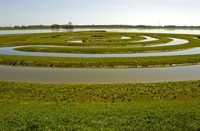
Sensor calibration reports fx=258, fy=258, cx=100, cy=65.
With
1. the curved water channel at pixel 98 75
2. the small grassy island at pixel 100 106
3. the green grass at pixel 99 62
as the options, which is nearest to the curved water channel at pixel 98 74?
the curved water channel at pixel 98 75

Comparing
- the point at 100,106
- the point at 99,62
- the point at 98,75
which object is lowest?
the point at 100,106

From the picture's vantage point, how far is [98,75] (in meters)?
32.5

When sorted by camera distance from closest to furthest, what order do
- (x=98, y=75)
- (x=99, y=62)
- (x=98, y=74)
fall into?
1. (x=98, y=75)
2. (x=98, y=74)
3. (x=99, y=62)

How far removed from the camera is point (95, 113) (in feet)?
57.1

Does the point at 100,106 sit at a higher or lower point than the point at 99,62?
lower

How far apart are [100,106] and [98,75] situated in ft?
42.6

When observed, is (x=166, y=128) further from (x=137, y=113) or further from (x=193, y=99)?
(x=193, y=99)

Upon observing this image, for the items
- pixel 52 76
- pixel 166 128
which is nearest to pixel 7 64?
pixel 52 76

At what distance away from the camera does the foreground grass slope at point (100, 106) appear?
1526 centimetres

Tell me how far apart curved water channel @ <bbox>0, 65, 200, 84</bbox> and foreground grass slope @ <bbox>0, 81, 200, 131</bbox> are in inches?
145

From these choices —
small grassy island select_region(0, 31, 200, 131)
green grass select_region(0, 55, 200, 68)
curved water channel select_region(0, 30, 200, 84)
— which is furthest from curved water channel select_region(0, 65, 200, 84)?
small grassy island select_region(0, 31, 200, 131)

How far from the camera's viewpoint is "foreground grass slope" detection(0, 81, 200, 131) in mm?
15258

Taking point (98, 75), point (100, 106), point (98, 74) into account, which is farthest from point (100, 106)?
point (98, 74)

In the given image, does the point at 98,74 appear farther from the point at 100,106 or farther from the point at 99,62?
the point at 100,106
